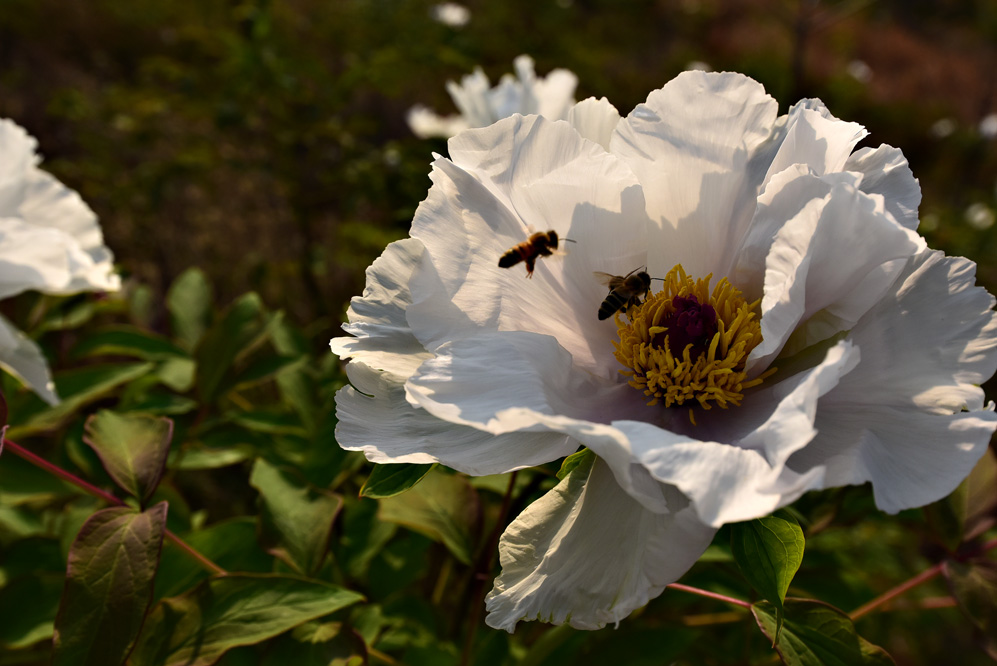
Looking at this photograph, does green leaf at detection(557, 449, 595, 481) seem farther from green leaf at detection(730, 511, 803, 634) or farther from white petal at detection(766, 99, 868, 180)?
white petal at detection(766, 99, 868, 180)

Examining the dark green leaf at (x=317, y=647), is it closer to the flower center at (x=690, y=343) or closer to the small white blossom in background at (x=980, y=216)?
the flower center at (x=690, y=343)

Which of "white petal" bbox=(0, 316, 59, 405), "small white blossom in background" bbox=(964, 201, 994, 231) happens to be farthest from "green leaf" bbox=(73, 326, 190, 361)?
"small white blossom in background" bbox=(964, 201, 994, 231)

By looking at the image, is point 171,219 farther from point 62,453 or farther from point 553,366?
point 553,366

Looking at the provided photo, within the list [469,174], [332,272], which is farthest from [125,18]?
[469,174]

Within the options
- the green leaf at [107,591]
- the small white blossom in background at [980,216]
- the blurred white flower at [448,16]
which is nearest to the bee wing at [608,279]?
the green leaf at [107,591]

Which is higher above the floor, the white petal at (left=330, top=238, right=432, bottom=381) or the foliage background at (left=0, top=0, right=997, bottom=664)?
the white petal at (left=330, top=238, right=432, bottom=381)

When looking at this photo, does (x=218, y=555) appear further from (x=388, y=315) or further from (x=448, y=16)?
(x=448, y=16)
